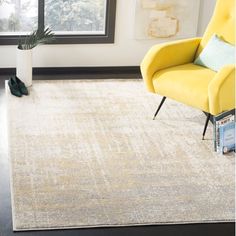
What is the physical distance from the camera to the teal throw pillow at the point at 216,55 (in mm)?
3910

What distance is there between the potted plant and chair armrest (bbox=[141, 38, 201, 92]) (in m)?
0.97

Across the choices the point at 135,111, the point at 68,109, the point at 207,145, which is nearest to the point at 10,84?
the point at 68,109

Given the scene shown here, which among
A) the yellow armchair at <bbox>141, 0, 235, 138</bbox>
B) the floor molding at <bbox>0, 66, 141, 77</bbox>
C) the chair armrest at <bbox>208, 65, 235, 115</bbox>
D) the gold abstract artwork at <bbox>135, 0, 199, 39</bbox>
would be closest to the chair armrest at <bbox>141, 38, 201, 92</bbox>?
the yellow armchair at <bbox>141, 0, 235, 138</bbox>

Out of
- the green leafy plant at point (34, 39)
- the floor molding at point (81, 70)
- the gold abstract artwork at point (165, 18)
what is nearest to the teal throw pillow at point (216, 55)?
the gold abstract artwork at point (165, 18)

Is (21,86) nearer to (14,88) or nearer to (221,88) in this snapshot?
(14,88)

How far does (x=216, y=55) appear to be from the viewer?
13.0 feet

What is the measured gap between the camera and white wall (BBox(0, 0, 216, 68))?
16.0 ft

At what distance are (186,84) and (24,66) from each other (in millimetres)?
1402

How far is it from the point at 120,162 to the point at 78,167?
0.84ft

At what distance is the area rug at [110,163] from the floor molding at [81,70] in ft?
1.24

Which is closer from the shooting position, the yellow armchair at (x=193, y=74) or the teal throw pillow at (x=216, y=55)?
the yellow armchair at (x=193, y=74)

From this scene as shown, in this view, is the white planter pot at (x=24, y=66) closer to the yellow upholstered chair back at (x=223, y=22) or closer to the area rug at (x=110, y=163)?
the area rug at (x=110, y=163)

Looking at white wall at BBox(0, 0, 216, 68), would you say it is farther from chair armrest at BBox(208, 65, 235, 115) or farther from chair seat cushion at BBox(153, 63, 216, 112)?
chair armrest at BBox(208, 65, 235, 115)

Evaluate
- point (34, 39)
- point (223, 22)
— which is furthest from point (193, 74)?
point (34, 39)
